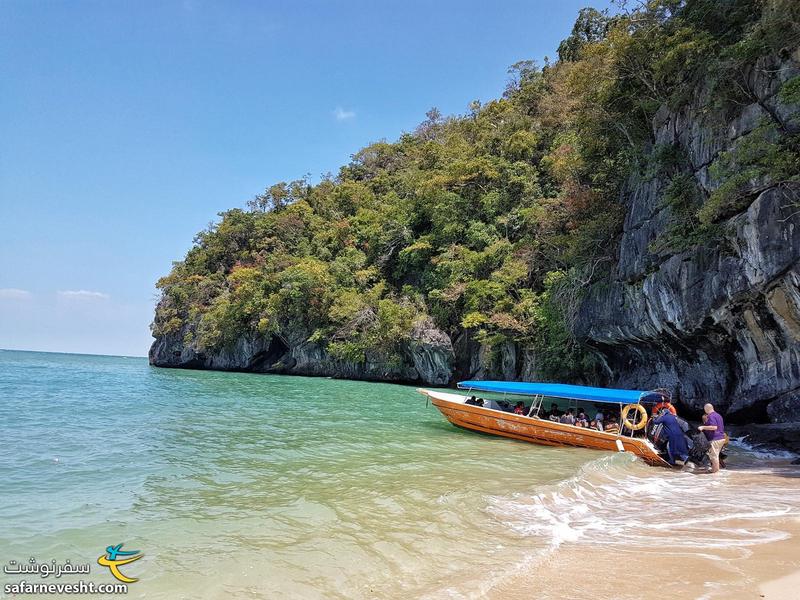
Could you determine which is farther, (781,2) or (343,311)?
(343,311)

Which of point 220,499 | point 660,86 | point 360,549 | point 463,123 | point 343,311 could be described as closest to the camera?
point 360,549

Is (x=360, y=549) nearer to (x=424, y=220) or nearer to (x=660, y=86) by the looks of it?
(x=660, y=86)

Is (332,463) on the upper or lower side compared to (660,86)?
lower

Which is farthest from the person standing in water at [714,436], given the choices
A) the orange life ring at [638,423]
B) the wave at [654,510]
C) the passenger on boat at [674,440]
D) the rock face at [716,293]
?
the rock face at [716,293]

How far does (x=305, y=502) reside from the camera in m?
5.93

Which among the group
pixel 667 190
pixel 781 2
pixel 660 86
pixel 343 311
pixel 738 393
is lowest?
pixel 738 393

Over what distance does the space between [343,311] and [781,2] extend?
26.2 meters

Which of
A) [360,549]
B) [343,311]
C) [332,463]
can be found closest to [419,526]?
[360,549]

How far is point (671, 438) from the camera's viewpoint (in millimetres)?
9367

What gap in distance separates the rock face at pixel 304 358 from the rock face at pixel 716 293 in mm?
12146

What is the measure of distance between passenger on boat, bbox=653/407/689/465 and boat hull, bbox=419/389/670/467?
0.22 m

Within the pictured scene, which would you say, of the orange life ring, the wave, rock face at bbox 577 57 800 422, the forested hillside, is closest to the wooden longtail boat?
the orange life ring

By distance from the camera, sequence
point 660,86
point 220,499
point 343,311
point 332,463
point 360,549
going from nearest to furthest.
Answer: point 360,549 < point 220,499 < point 332,463 < point 660,86 < point 343,311

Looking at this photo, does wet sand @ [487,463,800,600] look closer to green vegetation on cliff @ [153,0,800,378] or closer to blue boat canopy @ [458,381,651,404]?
blue boat canopy @ [458,381,651,404]
